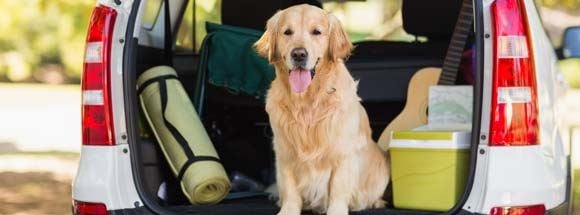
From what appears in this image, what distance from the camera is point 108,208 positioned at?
3742mm

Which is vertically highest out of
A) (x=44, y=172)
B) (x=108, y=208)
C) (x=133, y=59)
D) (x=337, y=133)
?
(x=133, y=59)

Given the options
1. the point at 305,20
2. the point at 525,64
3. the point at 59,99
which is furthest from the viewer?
the point at 59,99

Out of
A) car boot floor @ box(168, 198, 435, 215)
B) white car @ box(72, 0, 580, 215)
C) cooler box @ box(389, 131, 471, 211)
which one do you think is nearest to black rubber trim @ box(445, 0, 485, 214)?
white car @ box(72, 0, 580, 215)

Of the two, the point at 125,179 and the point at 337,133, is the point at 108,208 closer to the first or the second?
the point at 125,179

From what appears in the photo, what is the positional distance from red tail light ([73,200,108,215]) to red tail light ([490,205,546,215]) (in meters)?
1.46

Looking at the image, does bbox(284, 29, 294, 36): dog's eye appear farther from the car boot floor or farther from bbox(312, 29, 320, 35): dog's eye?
the car boot floor

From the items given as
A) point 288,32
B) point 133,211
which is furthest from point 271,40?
point 133,211

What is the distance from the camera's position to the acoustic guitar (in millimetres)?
4730

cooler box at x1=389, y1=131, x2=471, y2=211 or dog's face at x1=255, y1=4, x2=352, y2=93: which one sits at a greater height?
dog's face at x1=255, y1=4, x2=352, y2=93

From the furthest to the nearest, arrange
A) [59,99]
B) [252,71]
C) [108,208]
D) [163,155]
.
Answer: [59,99] < [252,71] < [163,155] < [108,208]

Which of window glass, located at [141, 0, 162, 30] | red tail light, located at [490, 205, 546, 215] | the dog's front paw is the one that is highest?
window glass, located at [141, 0, 162, 30]

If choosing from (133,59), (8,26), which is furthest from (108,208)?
(8,26)

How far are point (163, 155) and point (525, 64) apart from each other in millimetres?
1655

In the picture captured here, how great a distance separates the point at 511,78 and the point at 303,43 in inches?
34.8
